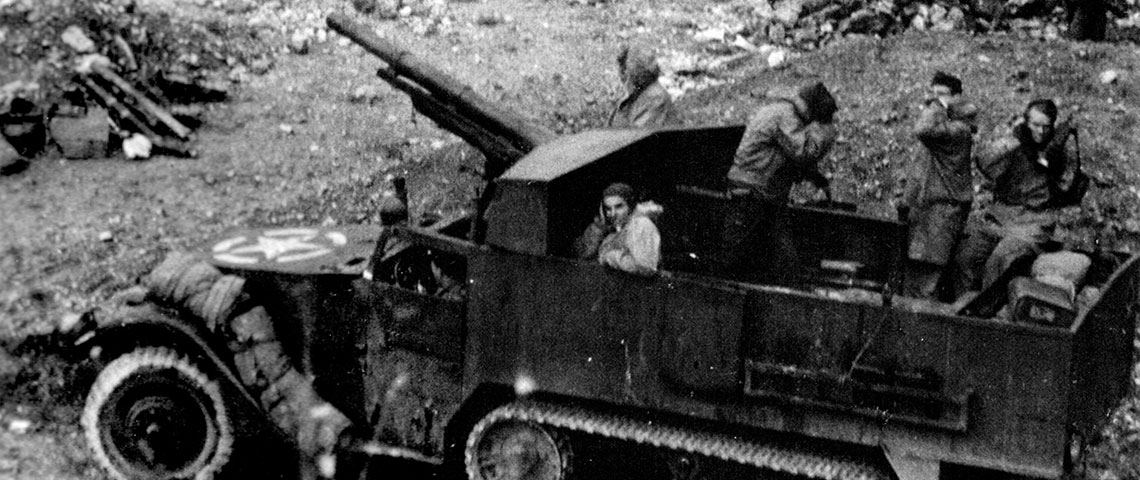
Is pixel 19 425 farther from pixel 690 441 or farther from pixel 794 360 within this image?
pixel 794 360

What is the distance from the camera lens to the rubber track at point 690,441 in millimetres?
5703

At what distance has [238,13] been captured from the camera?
14.5 m

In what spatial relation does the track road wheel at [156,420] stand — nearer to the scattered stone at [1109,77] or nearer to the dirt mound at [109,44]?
the dirt mound at [109,44]

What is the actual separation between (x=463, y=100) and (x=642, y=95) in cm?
161

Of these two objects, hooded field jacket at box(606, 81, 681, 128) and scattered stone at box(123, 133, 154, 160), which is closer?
hooded field jacket at box(606, 81, 681, 128)

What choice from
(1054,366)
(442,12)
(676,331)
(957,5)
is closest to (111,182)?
(442,12)

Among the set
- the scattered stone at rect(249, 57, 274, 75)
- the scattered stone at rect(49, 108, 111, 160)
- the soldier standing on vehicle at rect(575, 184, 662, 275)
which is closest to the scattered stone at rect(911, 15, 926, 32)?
the scattered stone at rect(249, 57, 274, 75)

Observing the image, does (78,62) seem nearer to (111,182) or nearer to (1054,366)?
(111,182)

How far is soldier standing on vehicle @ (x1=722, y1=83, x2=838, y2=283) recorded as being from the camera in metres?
7.37

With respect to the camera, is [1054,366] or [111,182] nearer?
[1054,366]

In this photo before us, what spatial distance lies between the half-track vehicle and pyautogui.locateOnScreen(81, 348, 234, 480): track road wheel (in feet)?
0.04

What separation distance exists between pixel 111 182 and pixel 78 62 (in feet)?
7.11

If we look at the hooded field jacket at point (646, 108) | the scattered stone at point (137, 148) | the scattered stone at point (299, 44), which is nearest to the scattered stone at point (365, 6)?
the scattered stone at point (299, 44)

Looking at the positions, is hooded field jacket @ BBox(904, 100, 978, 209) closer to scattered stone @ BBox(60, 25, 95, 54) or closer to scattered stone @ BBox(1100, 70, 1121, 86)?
scattered stone @ BBox(1100, 70, 1121, 86)
